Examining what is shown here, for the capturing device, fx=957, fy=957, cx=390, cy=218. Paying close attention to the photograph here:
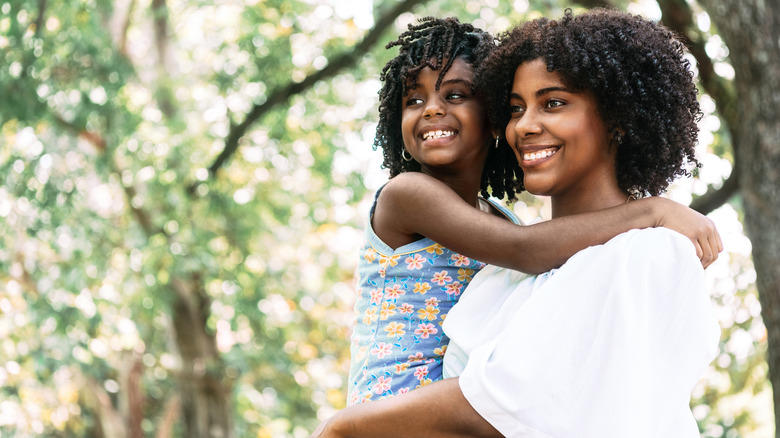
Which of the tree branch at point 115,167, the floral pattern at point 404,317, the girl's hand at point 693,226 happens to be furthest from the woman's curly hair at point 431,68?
the tree branch at point 115,167

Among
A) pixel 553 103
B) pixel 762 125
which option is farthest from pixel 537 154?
pixel 762 125

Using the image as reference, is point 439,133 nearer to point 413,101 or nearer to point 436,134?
point 436,134

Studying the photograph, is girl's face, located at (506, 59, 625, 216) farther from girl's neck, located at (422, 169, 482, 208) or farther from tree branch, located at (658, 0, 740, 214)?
tree branch, located at (658, 0, 740, 214)

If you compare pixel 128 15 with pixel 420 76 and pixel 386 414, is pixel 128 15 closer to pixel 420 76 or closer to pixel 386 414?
pixel 420 76

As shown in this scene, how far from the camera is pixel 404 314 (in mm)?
2283

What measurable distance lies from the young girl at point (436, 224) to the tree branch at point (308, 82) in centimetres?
469

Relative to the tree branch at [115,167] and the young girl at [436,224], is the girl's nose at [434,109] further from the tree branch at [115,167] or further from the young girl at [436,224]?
the tree branch at [115,167]

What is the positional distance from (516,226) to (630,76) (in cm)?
41

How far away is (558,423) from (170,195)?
616 centimetres

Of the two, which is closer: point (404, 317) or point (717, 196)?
point (404, 317)

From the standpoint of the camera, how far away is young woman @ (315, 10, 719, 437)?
5.77 feet

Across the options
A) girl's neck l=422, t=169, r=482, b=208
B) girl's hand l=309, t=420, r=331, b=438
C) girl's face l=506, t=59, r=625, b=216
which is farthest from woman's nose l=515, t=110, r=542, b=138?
girl's hand l=309, t=420, r=331, b=438

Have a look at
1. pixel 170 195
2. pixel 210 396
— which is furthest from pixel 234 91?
pixel 210 396

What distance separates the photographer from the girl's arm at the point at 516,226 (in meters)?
1.95
